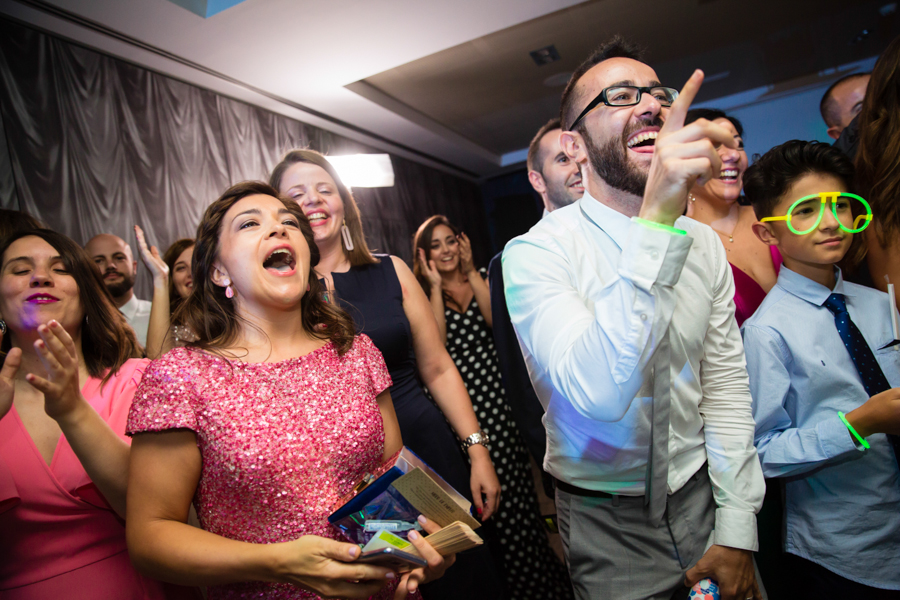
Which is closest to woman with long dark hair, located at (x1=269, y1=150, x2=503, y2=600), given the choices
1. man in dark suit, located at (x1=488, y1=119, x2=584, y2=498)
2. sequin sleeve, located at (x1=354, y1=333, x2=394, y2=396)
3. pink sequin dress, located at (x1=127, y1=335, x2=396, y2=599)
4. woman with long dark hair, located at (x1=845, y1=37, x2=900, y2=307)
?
man in dark suit, located at (x1=488, y1=119, x2=584, y2=498)

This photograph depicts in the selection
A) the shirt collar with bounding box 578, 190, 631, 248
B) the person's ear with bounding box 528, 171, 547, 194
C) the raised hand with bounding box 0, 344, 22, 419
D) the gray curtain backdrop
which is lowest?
the raised hand with bounding box 0, 344, 22, 419

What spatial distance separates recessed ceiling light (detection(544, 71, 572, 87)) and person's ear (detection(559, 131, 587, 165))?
2.86 metres

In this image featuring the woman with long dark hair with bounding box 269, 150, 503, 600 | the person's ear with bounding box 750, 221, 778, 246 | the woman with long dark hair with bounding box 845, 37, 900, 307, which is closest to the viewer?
the woman with long dark hair with bounding box 845, 37, 900, 307

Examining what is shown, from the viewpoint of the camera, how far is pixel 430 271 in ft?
9.64

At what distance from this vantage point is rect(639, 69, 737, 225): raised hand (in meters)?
0.76

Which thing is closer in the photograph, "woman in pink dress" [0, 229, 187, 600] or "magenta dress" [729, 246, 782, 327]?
"woman in pink dress" [0, 229, 187, 600]

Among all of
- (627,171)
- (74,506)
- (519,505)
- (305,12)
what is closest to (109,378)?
(74,506)

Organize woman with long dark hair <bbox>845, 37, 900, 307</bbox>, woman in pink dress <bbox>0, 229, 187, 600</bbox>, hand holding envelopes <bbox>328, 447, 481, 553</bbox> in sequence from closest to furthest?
hand holding envelopes <bbox>328, 447, 481, 553</bbox>, woman in pink dress <bbox>0, 229, 187, 600</bbox>, woman with long dark hair <bbox>845, 37, 900, 307</bbox>

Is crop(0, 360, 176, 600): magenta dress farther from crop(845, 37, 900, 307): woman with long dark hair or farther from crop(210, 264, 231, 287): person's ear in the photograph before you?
crop(845, 37, 900, 307): woman with long dark hair

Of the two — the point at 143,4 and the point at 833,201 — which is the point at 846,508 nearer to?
the point at 833,201

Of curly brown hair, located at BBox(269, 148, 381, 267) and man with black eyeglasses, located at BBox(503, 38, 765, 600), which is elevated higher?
Answer: curly brown hair, located at BBox(269, 148, 381, 267)

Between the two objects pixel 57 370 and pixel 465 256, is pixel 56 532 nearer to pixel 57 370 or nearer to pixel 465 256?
pixel 57 370

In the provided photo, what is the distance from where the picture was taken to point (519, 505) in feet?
7.68

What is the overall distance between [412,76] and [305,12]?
1087mm
